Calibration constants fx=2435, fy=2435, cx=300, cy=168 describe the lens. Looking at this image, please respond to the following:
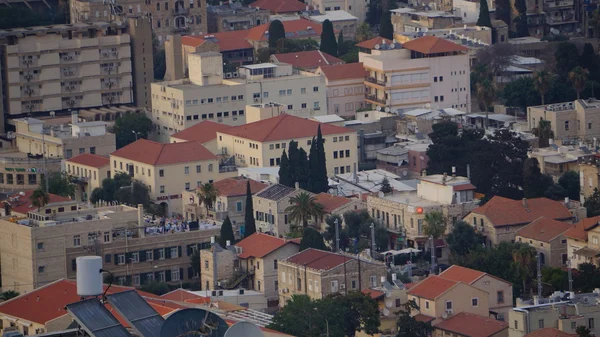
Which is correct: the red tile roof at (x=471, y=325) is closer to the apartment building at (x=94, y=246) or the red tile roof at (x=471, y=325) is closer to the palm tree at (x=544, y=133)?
the apartment building at (x=94, y=246)

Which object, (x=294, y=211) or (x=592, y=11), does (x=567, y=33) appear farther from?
(x=294, y=211)

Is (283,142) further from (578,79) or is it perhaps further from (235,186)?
(578,79)

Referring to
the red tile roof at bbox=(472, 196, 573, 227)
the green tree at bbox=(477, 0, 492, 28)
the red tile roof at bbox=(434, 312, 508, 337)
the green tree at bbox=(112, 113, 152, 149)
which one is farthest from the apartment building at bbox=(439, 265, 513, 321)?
the green tree at bbox=(477, 0, 492, 28)

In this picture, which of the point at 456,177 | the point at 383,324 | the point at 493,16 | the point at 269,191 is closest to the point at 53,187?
the point at 269,191

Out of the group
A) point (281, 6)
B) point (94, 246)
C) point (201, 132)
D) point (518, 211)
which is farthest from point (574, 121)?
point (281, 6)

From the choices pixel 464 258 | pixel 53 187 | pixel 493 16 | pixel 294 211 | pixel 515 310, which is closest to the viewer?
pixel 515 310

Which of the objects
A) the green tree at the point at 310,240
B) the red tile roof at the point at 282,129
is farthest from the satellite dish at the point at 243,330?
the red tile roof at the point at 282,129

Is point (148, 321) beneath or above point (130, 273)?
above

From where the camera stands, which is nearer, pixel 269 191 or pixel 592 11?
pixel 269 191
